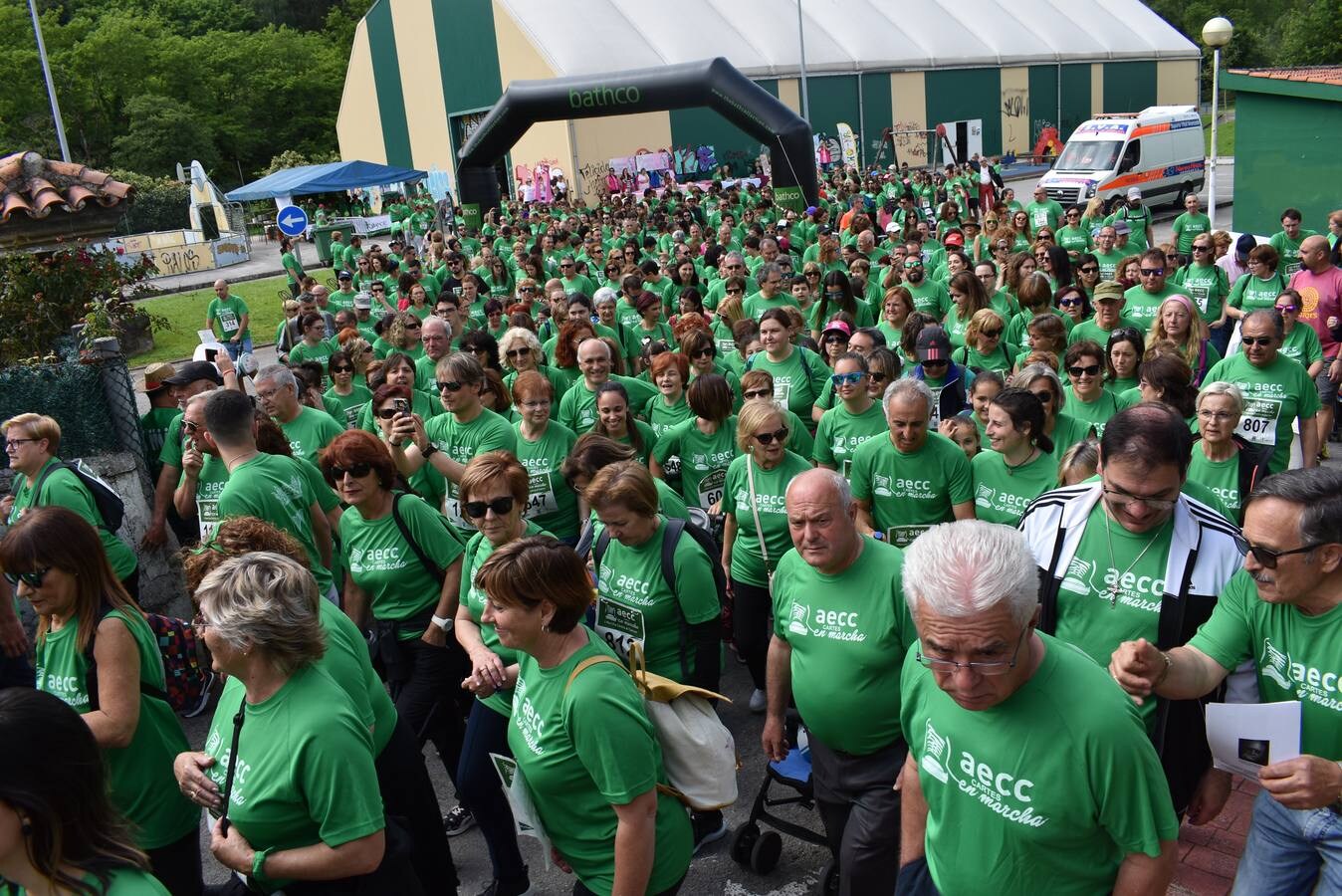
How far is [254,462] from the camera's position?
517 centimetres

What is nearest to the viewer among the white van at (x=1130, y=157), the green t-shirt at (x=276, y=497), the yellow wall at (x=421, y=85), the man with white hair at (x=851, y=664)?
the man with white hair at (x=851, y=664)

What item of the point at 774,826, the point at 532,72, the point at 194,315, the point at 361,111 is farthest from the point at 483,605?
the point at 361,111

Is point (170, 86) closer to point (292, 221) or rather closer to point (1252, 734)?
point (292, 221)

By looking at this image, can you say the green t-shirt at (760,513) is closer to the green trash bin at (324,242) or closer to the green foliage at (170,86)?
the green trash bin at (324,242)

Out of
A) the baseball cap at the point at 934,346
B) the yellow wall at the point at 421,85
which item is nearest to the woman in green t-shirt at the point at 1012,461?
the baseball cap at the point at 934,346

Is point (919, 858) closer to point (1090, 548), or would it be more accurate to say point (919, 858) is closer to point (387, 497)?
point (1090, 548)

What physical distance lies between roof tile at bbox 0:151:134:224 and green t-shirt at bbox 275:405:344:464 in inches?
191

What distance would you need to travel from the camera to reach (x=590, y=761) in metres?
2.85

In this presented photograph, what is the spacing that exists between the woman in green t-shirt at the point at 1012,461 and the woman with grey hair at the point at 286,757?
3.17 meters

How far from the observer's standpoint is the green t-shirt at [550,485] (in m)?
5.94

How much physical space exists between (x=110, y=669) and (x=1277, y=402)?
5.96 meters

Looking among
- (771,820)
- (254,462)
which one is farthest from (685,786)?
(254,462)

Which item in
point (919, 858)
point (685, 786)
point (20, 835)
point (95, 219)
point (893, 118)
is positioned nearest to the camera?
point (20, 835)

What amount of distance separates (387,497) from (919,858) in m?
2.89
